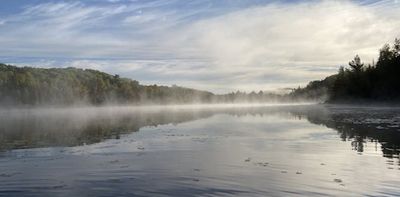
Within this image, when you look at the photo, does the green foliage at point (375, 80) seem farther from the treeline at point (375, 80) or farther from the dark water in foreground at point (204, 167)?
the dark water in foreground at point (204, 167)

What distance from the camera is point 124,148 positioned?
3022 cm

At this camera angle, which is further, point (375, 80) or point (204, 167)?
point (375, 80)

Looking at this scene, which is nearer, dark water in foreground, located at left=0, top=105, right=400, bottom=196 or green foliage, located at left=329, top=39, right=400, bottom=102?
dark water in foreground, located at left=0, top=105, right=400, bottom=196

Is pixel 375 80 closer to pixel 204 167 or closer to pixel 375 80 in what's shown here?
pixel 375 80

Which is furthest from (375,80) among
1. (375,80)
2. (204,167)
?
(204,167)

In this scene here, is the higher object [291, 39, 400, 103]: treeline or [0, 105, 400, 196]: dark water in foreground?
[291, 39, 400, 103]: treeline

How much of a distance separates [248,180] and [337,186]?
335 centimetres

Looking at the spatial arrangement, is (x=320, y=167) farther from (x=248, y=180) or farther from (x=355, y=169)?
(x=248, y=180)

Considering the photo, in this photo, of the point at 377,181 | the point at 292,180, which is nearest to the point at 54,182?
Result: the point at 292,180

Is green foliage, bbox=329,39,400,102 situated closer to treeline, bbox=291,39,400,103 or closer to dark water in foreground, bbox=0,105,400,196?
treeline, bbox=291,39,400,103

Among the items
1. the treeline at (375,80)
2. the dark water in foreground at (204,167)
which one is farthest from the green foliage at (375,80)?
the dark water in foreground at (204,167)

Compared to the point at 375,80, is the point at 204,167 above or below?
below

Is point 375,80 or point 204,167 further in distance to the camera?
point 375,80

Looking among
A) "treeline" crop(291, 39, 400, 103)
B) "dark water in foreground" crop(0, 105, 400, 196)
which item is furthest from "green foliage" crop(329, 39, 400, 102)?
"dark water in foreground" crop(0, 105, 400, 196)
